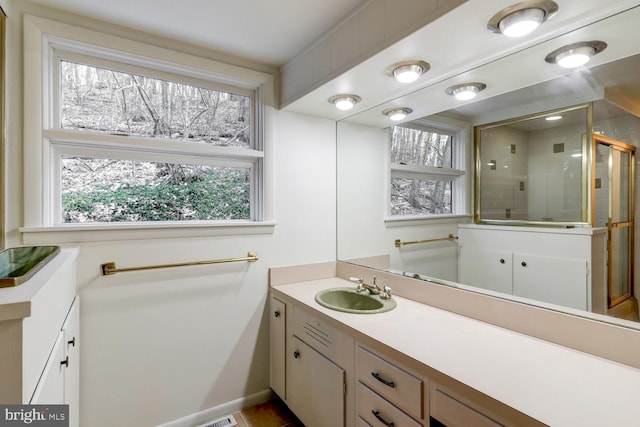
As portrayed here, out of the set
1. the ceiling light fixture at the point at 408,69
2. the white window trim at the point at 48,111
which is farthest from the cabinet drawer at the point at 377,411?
the ceiling light fixture at the point at 408,69

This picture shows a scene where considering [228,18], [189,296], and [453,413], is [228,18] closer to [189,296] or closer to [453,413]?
[189,296]

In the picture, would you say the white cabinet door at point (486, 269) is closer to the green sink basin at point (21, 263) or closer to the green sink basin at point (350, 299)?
the green sink basin at point (350, 299)

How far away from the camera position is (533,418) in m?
0.77

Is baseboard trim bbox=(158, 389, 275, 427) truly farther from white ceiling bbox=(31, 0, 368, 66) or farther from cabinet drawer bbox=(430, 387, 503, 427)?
white ceiling bbox=(31, 0, 368, 66)

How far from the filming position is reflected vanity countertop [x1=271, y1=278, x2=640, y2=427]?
81cm

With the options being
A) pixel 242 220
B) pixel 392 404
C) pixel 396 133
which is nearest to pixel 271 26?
pixel 396 133

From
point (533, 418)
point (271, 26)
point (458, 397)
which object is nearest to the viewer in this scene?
point (533, 418)

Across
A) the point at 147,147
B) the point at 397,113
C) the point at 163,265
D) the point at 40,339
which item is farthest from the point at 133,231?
the point at 397,113

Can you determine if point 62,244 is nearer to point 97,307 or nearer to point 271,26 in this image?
point 97,307

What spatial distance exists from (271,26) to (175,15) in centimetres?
48

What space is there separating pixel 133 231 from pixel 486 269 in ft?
6.14

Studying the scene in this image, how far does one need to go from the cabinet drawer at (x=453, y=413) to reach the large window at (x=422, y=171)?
1083 millimetres

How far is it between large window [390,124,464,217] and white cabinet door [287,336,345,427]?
1.07 metres

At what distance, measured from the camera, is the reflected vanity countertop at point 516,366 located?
2.65 ft
